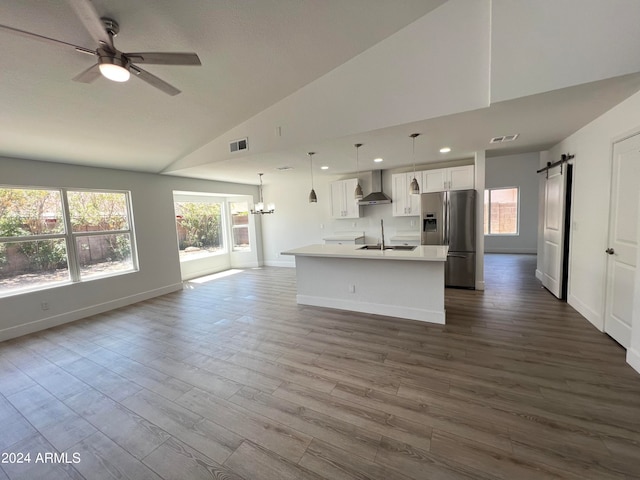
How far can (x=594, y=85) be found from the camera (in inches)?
87.4

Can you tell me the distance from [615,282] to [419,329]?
7.01 ft

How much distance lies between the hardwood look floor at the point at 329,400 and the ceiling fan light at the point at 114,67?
2581 mm

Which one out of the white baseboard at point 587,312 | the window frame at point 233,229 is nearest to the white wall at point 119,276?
the window frame at point 233,229

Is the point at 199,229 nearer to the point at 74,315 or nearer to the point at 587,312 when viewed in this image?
the point at 74,315

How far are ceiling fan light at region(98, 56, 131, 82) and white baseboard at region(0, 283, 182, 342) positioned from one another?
418cm

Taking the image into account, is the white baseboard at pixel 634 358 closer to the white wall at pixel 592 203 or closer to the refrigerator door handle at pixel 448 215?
the white wall at pixel 592 203

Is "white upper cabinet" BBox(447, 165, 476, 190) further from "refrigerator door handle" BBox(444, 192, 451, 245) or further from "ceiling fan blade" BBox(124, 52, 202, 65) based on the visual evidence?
"ceiling fan blade" BBox(124, 52, 202, 65)

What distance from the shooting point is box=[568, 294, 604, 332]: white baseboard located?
313 centimetres

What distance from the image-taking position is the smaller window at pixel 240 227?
810cm

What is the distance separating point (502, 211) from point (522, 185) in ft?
3.12

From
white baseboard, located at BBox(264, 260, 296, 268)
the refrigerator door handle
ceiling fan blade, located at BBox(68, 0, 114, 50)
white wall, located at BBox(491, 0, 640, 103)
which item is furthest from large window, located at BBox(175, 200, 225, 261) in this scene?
white wall, located at BBox(491, 0, 640, 103)

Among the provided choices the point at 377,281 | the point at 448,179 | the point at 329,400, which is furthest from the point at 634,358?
the point at 448,179

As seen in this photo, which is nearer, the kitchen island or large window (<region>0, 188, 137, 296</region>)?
the kitchen island

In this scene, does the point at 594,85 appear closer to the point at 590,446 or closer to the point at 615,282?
the point at 615,282
